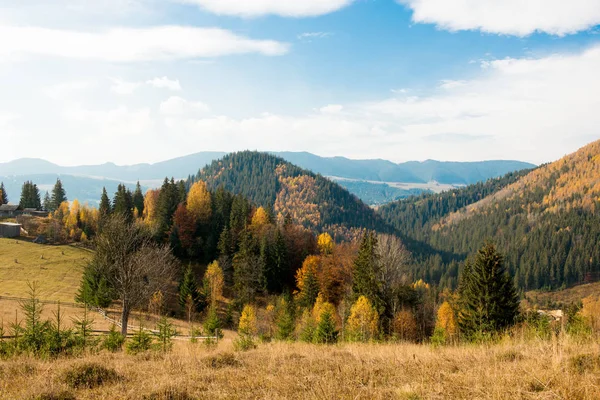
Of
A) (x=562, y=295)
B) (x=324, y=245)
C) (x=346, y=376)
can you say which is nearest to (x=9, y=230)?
(x=324, y=245)

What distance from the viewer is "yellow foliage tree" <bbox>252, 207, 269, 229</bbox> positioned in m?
72.1

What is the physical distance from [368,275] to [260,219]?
34.7 meters

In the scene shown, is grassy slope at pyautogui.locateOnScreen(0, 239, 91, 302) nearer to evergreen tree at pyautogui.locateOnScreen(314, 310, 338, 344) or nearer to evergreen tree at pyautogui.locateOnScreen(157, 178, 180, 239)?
evergreen tree at pyautogui.locateOnScreen(157, 178, 180, 239)

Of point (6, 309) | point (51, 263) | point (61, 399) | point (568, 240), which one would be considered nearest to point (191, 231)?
point (51, 263)

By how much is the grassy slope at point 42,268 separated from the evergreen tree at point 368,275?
36.4 meters

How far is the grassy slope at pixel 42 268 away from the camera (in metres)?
46.7

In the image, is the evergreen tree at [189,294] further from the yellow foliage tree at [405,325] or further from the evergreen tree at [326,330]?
the evergreen tree at [326,330]

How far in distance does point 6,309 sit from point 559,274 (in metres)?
203

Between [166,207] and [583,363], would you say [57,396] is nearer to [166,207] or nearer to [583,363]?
[583,363]

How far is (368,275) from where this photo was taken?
43875 millimetres

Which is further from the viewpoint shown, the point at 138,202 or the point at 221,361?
the point at 138,202

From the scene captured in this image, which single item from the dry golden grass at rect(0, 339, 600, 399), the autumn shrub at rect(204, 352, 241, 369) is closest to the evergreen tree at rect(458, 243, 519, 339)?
the dry golden grass at rect(0, 339, 600, 399)

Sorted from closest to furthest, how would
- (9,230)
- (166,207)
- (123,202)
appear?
(9,230) → (166,207) → (123,202)

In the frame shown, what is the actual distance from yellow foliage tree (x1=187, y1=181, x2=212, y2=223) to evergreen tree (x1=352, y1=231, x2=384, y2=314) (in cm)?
4082
